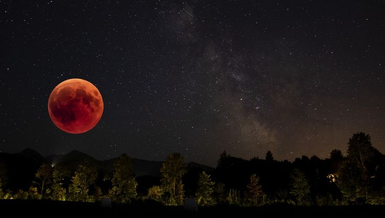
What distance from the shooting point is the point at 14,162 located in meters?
66.1

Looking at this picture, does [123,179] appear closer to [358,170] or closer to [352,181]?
[352,181]

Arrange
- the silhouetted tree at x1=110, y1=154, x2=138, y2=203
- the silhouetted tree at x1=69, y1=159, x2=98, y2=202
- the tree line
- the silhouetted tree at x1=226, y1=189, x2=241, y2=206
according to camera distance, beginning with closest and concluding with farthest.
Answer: the silhouetted tree at x1=226, y1=189, x2=241, y2=206 < the tree line < the silhouetted tree at x1=110, y1=154, x2=138, y2=203 < the silhouetted tree at x1=69, y1=159, x2=98, y2=202

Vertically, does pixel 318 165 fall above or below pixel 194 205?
above

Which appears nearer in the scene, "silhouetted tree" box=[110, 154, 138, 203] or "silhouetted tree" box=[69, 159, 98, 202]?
"silhouetted tree" box=[110, 154, 138, 203]

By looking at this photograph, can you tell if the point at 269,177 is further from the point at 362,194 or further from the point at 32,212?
the point at 32,212

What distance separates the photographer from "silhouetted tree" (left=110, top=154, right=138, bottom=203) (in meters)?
37.4

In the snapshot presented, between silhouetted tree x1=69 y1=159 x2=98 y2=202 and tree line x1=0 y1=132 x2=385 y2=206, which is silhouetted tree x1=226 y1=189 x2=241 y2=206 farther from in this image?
silhouetted tree x1=69 y1=159 x2=98 y2=202

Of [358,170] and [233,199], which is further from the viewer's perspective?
[233,199]

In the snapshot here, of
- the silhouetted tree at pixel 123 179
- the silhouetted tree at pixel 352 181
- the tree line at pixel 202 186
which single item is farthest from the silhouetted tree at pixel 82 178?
the silhouetted tree at pixel 352 181

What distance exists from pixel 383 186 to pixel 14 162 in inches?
2893

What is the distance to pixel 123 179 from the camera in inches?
1542

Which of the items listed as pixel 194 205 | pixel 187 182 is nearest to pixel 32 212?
pixel 194 205

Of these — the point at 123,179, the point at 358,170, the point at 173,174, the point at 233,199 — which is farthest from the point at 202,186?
the point at 358,170

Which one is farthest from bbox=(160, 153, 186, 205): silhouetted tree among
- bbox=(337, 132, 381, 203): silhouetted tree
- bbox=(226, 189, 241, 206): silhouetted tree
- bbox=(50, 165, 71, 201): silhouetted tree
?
bbox=(337, 132, 381, 203): silhouetted tree
